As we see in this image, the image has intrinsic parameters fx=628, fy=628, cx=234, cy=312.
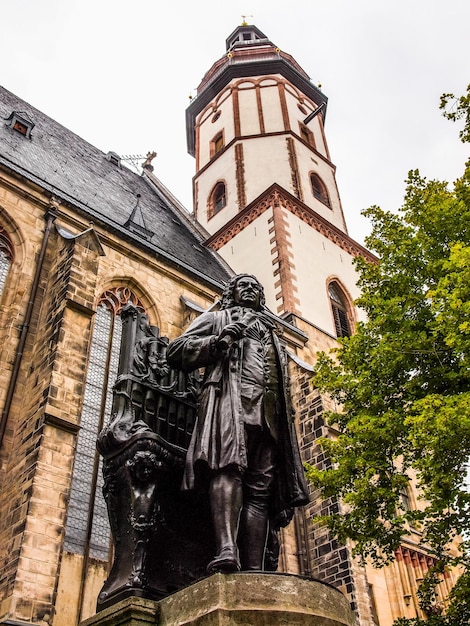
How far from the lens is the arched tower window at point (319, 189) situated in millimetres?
23422

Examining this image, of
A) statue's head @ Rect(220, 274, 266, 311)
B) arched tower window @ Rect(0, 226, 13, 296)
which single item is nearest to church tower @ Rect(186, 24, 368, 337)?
arched tower window @ Rect(0, 226, 13, 296)

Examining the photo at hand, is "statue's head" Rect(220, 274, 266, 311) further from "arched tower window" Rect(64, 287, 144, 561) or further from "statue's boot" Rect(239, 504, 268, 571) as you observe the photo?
"arched tower window" Rect(64, 287, 144, 561)

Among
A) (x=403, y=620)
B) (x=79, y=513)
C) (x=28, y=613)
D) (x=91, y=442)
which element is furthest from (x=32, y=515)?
(x=403, y=620)

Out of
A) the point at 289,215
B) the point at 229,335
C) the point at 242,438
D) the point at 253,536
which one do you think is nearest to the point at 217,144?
the point at 289,215

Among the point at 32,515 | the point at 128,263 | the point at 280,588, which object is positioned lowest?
the point at 280,588

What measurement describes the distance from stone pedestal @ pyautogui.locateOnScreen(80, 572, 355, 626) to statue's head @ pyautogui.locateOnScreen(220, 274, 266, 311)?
191 cm

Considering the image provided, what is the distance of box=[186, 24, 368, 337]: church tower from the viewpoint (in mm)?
19219

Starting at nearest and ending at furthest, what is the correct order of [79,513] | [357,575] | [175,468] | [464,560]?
[175,468] < [464,560] < [79,513] < [357,575]

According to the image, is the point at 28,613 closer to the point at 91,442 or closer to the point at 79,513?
the point at 79,513

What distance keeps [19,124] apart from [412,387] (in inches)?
495

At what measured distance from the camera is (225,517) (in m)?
3.29

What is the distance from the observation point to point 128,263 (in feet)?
43.5

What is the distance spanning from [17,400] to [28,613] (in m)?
3.31

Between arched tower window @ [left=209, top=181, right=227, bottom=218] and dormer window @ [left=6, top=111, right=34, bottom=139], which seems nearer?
dormer window @ [left=6, top=111, right=34, bottom=139]
